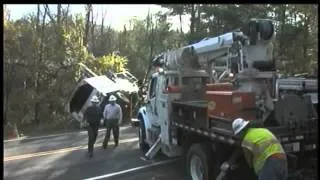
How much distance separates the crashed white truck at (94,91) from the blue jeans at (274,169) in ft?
51.6

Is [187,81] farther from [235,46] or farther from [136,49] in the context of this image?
[136,49]

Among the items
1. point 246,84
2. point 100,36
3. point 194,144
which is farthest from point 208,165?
point 100,36

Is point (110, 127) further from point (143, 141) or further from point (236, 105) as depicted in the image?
point (236, 105)

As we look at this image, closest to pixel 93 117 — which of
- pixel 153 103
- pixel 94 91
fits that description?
pixel 153 103

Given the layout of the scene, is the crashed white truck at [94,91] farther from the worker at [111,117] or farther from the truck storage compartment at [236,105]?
the truck storage compartment at [236,105]

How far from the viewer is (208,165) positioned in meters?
9.48

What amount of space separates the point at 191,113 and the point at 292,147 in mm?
2678

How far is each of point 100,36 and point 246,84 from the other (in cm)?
3578

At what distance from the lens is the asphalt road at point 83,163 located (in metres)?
11.8

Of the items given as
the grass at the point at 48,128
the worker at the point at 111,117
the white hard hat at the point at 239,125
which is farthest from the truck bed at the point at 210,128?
the grass at the point at 48,128

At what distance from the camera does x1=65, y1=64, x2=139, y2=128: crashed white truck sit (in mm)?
23422

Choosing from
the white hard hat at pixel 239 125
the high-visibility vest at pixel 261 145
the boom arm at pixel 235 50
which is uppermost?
the boom arm at pixel 235 50

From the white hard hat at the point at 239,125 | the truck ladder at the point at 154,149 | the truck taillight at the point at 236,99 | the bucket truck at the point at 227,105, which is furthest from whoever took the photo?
the truck ladder at the point at 154,149

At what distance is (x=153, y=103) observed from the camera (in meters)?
13.1
